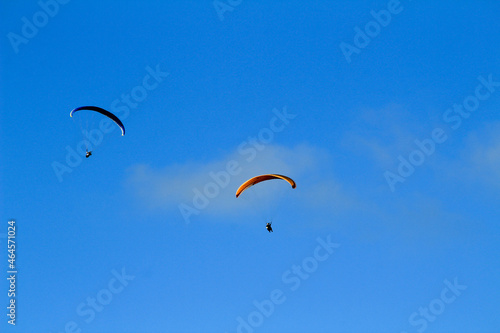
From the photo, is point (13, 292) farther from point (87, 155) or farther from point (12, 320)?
point (87, 155)

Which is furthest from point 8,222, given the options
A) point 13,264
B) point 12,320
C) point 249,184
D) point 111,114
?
point 249,184

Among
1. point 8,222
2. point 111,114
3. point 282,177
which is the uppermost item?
point 282,177

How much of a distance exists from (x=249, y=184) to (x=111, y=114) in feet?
40.6

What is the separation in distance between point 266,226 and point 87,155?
52.1ft

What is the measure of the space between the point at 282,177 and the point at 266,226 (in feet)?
13.3

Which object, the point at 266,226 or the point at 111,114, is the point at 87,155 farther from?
the point at 266,226

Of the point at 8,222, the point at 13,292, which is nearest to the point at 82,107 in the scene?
the point at 8,222

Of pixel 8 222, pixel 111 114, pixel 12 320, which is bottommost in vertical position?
pixel 12 320

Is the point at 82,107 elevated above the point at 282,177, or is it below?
below

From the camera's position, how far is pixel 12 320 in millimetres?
60906

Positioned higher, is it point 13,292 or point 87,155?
point 87,155

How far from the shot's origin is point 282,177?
206 feet

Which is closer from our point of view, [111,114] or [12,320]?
[12,320]

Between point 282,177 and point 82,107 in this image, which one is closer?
point 282,177
